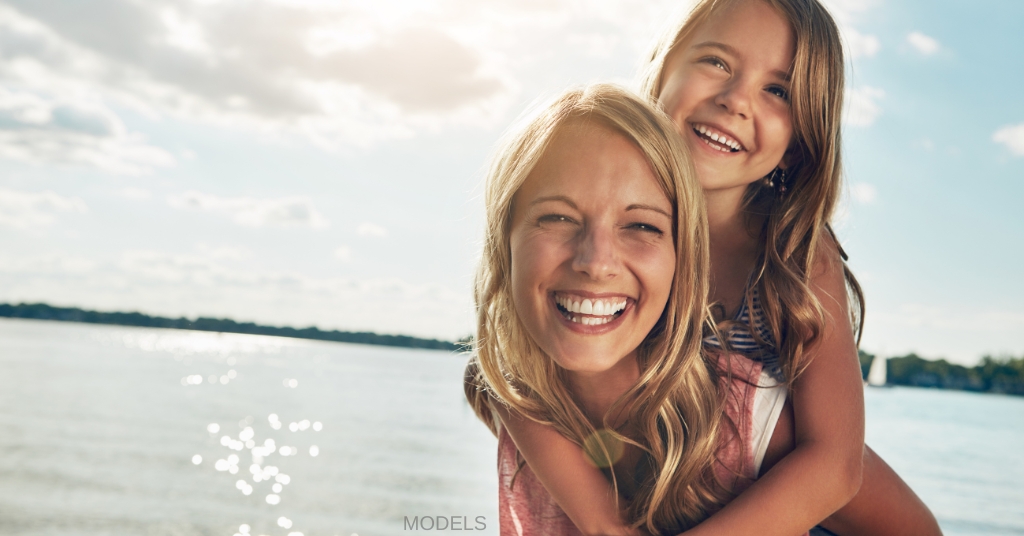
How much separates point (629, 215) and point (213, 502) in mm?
12950

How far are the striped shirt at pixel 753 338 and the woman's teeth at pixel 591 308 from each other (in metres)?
0.43

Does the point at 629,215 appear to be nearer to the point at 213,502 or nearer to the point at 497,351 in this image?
the point at 497,351

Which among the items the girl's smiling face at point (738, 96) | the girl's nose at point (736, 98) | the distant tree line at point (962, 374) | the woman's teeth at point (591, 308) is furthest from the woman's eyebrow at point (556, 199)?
the distant tree line at point (962, 374)

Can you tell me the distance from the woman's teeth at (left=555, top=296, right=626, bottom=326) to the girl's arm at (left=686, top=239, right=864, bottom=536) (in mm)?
595

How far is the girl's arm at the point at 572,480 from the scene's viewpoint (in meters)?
2.21

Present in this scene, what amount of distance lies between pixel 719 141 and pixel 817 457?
112 cm

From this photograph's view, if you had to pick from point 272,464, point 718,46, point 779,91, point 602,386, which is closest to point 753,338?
point 602,386

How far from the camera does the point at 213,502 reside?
43.4 feet

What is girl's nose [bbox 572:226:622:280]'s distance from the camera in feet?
6.63

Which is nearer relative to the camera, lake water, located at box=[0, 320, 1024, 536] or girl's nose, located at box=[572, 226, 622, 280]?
girl's nose, located at box=[572, 226, 622, 280]

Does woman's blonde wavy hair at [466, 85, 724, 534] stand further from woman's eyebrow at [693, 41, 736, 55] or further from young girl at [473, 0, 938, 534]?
woman's eyebrow at [693, 41, 736, 55]

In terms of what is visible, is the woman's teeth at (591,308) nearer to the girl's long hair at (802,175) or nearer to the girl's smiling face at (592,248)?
the girl's smiling face at (592,248)

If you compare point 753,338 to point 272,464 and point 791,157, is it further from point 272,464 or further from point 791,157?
point 272,464

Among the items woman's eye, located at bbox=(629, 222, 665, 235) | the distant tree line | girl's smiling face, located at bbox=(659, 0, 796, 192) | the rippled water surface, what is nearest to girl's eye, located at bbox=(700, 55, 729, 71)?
Answer: girl's smiling face, located at bbox=(659, 0, 796, 192)
